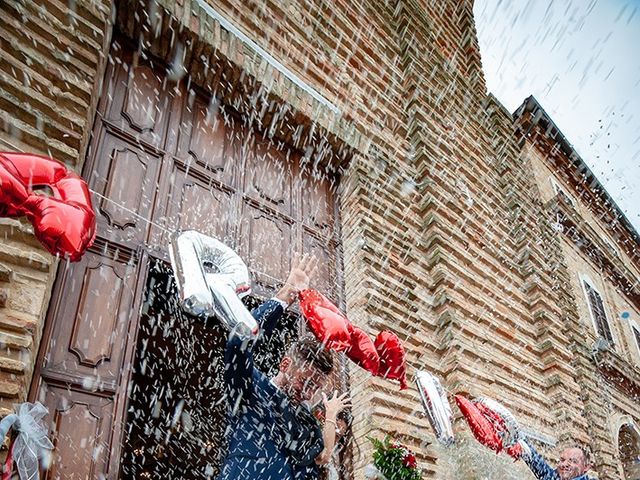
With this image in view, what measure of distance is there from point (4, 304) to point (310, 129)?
3.30m

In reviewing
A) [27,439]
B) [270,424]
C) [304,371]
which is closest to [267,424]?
[270,424]

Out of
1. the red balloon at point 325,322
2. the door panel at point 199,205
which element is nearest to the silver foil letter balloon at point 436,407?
the red balloon at point 325,322

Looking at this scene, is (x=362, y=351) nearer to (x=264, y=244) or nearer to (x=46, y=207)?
(x=264, y=244)

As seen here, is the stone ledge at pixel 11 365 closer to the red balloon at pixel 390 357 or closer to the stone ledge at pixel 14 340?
the stone ledge at pixel 14 340

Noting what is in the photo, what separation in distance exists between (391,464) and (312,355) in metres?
1.52

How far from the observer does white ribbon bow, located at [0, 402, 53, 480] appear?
213 centimetres

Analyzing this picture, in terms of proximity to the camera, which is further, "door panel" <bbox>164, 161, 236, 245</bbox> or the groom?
"door panel" <bbox>164, 161, 236, 245</bbox>

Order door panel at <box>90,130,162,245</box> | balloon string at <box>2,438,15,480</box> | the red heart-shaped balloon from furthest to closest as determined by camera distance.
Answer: the red heart-shaped balloon → door panel at <box>90,130,162,245</box> → balloon string at <box>2,438,15,480</box>

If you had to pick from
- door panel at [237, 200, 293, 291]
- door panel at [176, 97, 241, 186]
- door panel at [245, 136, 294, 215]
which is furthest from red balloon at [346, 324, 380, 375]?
door panel at [176, 97, 241, 186]

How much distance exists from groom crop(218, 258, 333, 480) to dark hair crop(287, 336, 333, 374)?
2.2 inches

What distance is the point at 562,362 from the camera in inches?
247

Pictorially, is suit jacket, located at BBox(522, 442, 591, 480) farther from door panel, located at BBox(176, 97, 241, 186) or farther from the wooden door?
door panel, located at BBox(176, 97, 241, 186)

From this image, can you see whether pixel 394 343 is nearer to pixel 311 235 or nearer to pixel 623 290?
pixel 311 235

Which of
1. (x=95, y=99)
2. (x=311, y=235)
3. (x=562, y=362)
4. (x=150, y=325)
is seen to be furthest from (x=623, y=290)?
(x=95, y=99)
